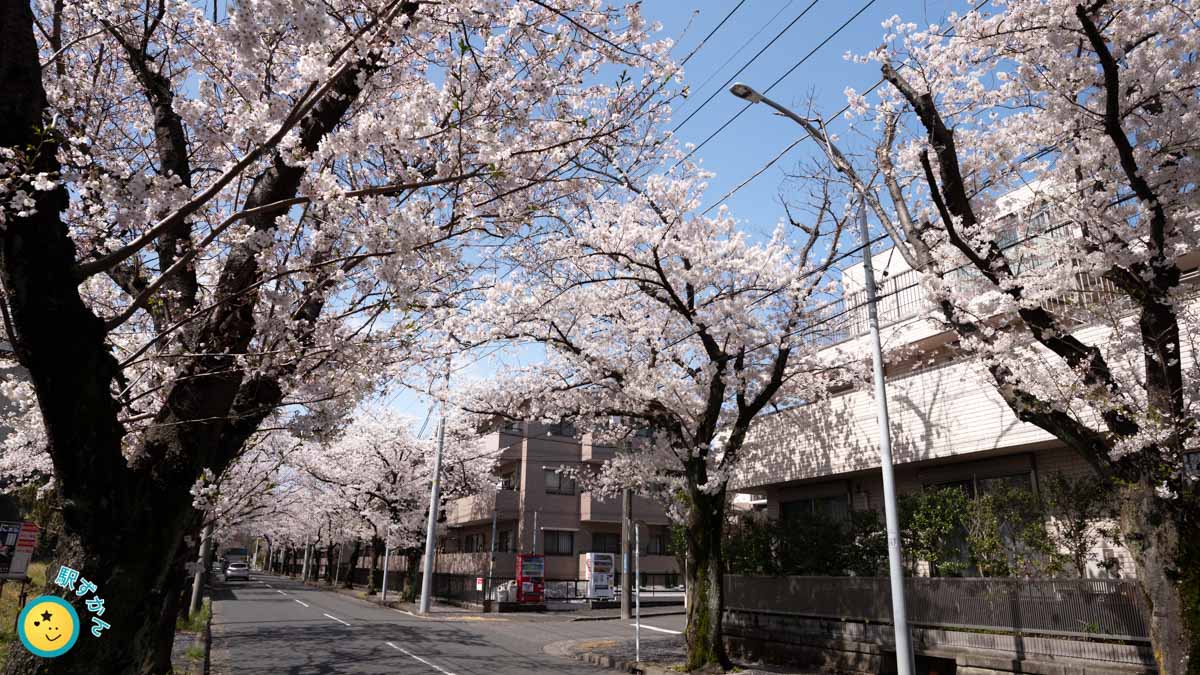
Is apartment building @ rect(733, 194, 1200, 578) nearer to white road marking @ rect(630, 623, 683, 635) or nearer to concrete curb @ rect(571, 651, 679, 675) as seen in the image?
white road marking @ rect(630, 623, 683, 635)

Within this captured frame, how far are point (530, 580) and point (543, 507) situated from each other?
6348 mm

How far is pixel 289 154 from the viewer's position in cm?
474

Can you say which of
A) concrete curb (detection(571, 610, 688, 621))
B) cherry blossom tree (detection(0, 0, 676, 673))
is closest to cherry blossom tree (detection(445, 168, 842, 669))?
cherry blossom tree (detection(0, 0, 676, 673))

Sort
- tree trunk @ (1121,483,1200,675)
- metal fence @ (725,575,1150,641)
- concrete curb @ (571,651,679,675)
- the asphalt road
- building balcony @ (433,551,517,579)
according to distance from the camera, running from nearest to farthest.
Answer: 1. tree trunk @ (1121,483,1200,675)
2. metal fence @ (725,575,1150,641)
3. concrete curb @ (571,651,679,675)
4. the asphalt road
5. building balcony @ (433,551,517,579)

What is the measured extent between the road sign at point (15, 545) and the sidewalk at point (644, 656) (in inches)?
478

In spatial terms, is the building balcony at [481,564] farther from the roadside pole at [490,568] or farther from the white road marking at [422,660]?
the white road marking at [422,660]

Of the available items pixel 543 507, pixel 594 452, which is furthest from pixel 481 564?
pixel 594 452

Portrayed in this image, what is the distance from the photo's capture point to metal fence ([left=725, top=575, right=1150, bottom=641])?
32.7ft

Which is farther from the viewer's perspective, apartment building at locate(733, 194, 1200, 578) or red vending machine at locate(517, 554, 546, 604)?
red vending machine at locate(517, 554, 546, 604)

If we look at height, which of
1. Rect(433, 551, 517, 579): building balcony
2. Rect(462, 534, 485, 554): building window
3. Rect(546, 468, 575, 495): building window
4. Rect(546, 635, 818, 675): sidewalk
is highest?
Rect(546, 468, 575, 495): building window

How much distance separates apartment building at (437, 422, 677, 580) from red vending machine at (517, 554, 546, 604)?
420 cm

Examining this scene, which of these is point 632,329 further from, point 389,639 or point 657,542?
point 657,542

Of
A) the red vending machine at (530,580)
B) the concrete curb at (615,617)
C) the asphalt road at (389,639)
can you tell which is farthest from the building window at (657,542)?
the asphalt road at (389,639)

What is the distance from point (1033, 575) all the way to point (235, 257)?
12.6 metres
